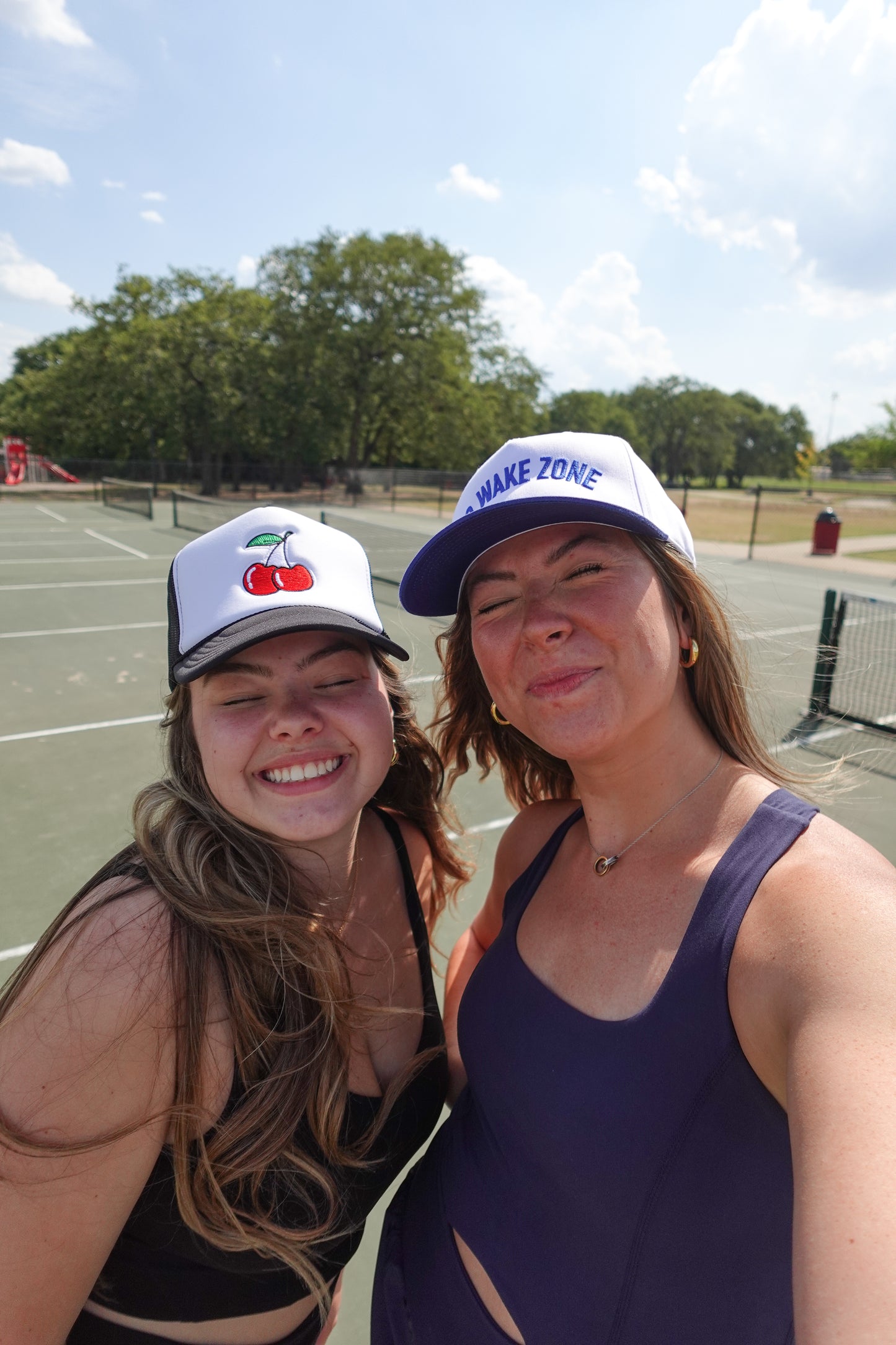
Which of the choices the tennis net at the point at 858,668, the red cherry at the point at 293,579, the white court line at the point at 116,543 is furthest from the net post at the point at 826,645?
the white court line at the point at 116,543

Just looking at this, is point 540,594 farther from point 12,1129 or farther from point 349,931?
point 12,1129

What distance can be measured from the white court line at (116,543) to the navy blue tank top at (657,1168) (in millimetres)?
18217

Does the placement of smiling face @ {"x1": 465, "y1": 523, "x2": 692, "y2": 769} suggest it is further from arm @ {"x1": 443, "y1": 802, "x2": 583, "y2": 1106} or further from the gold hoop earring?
arm @ {"x1": 443, "y1": 802, "x2": 583, "y2": 1106}

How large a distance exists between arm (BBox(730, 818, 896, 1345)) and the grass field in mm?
757

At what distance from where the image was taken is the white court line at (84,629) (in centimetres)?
1036

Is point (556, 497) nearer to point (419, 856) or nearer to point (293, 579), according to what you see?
point (293, 579)

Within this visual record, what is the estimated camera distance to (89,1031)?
1289 millimetres

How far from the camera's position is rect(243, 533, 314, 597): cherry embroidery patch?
1.73 meters

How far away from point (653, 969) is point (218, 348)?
45242mm

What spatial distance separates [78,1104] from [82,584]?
14.6 m

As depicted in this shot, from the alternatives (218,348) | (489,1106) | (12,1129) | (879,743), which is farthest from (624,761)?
(218,348)

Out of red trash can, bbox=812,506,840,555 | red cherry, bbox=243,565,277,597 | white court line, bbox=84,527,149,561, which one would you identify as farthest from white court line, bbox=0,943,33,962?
red trash can, bbox=812,506,840,555

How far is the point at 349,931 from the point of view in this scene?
6.44ft

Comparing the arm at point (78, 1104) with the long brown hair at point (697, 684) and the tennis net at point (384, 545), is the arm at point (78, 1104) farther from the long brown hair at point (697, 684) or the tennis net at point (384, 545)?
the tennis net at point (384, 545)
